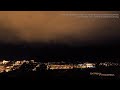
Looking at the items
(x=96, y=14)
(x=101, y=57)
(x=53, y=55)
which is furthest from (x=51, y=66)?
(x=96, y=14)

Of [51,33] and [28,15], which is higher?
[28,15]

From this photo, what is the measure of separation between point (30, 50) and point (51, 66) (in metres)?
0.33

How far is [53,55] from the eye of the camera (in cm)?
344

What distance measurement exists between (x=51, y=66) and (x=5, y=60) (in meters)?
0.58

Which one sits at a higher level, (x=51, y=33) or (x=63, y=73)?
(x=51, y=33)

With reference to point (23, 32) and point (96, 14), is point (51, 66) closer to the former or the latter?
point (23, 32)

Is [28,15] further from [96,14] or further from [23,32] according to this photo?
[96,14]

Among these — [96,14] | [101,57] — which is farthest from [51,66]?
[96,14]

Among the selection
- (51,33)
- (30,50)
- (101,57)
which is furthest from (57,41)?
(101,57)

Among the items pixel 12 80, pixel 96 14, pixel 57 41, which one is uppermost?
pixel 96 14

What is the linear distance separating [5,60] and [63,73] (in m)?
0.74

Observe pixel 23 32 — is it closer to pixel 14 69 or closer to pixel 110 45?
pixel 14 69

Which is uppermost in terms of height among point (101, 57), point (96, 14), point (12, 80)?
point (96, 14)

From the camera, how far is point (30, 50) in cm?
347
